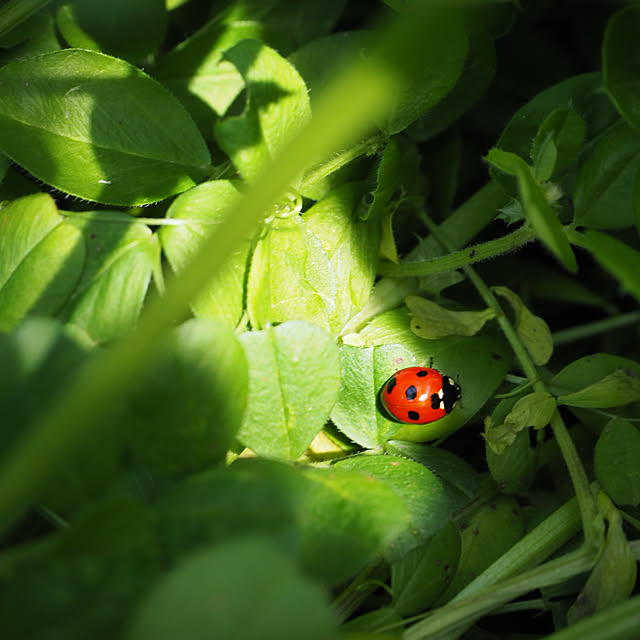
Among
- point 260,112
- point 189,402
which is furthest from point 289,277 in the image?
point 189,402

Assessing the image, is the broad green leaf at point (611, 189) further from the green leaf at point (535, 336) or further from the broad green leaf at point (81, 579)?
the broad green leaf at point (81, 579)

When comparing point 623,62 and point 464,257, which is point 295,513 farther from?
point 623,62

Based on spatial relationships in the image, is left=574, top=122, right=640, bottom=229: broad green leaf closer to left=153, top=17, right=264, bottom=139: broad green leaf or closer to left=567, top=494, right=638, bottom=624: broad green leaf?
left=567, top=494, right=638, bottom=624: broad green leaf

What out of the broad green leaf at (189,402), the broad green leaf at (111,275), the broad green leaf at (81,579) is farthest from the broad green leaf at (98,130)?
the broad green leaf at (81,579)

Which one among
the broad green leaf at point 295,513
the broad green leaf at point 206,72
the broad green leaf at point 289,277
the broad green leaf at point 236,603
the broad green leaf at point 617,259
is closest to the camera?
the broad green leaf at point 236,603

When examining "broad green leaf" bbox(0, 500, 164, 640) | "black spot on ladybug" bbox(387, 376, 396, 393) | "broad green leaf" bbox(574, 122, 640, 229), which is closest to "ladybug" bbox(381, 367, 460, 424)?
"black spot on ladybug" bbox(387, 376, 396, 393)
